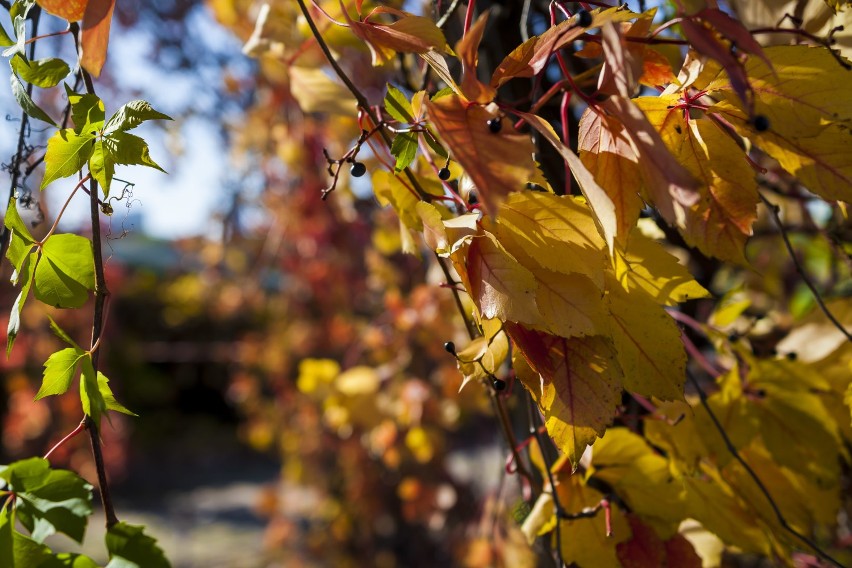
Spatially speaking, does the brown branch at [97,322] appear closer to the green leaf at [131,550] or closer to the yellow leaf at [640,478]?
the green leaf at [131,550]

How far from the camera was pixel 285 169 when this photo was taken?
278cm

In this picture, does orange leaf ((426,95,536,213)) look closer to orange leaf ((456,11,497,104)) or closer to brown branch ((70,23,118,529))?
orange leaf ((456,11,497,104))

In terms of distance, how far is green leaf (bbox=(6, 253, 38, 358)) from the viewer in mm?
405

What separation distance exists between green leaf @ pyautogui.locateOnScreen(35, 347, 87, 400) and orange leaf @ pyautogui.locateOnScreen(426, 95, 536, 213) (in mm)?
275

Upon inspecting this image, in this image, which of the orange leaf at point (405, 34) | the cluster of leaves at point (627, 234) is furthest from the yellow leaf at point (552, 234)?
the orange leaf at point (405, 34)

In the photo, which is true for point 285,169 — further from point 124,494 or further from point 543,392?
point 124,494

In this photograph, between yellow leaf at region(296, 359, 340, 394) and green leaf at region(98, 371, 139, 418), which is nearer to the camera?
Answer: green leaf at region(98, 371, 139, 418)

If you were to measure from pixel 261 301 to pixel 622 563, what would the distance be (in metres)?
3.30

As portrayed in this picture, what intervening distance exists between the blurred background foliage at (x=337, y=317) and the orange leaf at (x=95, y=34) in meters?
0.14

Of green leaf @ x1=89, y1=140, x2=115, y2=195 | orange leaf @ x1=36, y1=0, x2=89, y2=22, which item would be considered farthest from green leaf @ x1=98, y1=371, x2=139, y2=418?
orange leaf @ x1=36, y1=0, x2=89, y2=22

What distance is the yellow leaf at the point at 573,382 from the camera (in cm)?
39

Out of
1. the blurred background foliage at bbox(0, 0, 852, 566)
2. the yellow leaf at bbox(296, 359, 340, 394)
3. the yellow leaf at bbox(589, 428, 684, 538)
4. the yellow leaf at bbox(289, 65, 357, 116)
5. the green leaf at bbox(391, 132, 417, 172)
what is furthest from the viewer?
the yellow leaf at bbox(296, 359, 340, 394)

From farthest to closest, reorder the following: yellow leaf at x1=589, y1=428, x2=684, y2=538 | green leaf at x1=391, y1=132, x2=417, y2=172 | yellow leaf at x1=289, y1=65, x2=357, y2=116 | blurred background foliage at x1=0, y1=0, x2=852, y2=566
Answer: blurred background foliage at x1=0, y1=0, x2=852, y2=566, yellow leaf at x1=289, y1=65, x2=357, y2=116, yellow leaf at x1=589, y1=428, x2=684, y2=538, green leaf at x1=391, y1=132, x2=417, y2=172

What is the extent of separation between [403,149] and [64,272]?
9.2 inches
